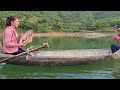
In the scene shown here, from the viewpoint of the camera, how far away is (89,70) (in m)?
7.21

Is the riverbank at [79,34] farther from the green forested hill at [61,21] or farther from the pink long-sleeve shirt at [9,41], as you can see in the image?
the pink long-sleeve shirt at [9,41]

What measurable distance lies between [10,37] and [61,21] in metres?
11.8

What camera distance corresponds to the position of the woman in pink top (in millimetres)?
7312

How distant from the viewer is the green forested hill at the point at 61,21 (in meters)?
17.7

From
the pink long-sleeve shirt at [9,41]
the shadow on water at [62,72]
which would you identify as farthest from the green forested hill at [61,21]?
the shadow on water at [62,72]

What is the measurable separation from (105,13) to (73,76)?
16354 millimetres

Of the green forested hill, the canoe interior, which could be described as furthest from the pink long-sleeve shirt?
the green forested hill

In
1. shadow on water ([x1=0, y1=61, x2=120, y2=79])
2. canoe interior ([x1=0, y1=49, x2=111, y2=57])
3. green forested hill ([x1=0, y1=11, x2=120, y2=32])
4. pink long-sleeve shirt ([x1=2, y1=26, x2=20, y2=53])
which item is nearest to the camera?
shadow on water ([x1=0, y1=61, x2=120, y2=79])

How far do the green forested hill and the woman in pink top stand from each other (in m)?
9.32

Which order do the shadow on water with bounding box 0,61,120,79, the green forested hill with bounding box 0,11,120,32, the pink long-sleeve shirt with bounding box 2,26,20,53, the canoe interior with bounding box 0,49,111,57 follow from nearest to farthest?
the shadow on water with bounding box 0,61,120,79, the pink long-sleeve shirt with bounding box 2,26,20,53, the canoe interior with bounding box 0,49,111,57, the green forested hill with bounding box 0,11,120,32

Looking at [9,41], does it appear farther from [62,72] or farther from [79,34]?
[79,34]

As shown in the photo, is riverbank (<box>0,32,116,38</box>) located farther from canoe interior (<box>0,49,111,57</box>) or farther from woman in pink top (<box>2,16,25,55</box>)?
woman in pink top (<box>2,16,25,55</box>)

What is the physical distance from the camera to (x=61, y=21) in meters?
19.0

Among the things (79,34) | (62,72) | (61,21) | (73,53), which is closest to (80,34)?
(79,34)
